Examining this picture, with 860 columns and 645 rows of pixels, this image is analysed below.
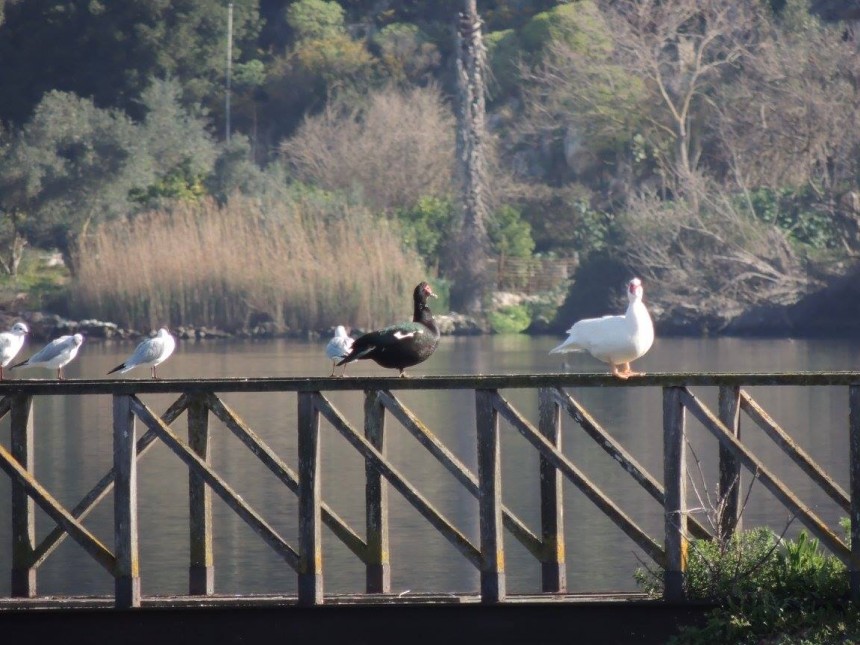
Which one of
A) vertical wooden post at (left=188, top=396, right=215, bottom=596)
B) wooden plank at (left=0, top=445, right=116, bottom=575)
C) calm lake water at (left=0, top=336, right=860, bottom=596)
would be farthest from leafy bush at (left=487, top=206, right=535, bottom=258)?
wooden plank at (left=0, top=445, right=116, bottom=575)

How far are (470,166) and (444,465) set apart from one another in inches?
1593

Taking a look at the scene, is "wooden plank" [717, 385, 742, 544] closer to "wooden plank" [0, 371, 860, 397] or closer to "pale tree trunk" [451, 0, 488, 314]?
"wooden plank" [0, 371, 860, 397]

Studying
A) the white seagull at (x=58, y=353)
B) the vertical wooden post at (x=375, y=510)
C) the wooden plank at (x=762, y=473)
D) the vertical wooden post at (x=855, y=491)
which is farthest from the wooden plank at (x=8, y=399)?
the vertical wooden post at (x=855, y=491)

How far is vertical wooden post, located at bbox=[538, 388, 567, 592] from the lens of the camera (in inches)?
448

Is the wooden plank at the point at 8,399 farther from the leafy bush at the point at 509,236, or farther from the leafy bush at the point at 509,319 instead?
the leafy bush at the point at 509,236

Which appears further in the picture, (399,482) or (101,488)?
(101,488)

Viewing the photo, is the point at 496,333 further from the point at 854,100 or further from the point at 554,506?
the point at 554,506

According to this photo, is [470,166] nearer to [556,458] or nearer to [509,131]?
[509,131]

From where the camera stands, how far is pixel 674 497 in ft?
34.3

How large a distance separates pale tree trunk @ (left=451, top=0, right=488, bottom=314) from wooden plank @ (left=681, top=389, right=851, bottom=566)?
40.3 metres

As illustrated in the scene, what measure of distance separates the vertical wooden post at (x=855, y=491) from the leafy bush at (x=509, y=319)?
39.8 metres

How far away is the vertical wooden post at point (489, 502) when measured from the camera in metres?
10.6

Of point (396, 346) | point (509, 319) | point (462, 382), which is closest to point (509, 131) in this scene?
point (509, 319)

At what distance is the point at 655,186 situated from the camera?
54375 mm
